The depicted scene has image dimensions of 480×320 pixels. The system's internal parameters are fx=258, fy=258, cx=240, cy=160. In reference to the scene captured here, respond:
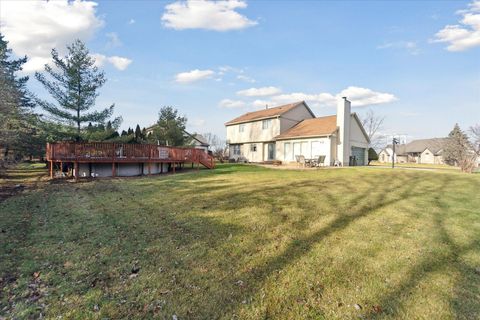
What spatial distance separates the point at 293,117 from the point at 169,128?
532 inches

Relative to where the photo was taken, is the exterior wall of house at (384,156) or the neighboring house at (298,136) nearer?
the neighboring house at (298,136)

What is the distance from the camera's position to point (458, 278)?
153 inches

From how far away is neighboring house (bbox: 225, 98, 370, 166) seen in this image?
2334 cm

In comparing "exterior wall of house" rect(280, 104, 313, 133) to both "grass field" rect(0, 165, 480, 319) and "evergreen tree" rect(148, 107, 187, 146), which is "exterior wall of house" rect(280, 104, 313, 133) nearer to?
"evergreen tree" rect(148, 107, 187, 146)

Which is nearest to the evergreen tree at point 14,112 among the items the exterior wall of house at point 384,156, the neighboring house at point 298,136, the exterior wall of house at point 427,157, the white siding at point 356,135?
the neighboring house at point 298,136

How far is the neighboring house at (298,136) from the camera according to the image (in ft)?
76.6

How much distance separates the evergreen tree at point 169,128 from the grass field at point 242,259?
18173 millimetres

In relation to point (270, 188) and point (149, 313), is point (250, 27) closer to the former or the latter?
point (270, 188)

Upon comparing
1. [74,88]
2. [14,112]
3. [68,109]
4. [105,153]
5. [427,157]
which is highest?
[74,88]

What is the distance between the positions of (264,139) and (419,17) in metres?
16.8

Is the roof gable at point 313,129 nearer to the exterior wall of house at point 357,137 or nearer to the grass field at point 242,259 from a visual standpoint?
the exterior wall of house at point 357,137

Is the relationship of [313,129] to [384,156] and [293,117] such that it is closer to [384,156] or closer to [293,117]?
[293,117]

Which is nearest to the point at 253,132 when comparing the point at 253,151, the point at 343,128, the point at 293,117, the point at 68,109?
the point at 253,151

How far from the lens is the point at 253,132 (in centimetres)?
3022
